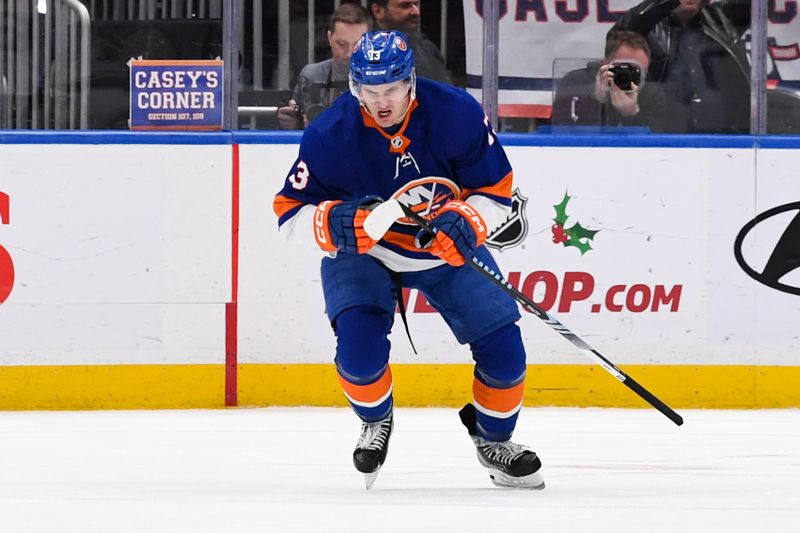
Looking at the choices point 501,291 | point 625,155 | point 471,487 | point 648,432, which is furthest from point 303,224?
point 625,155

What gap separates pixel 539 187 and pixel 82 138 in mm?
1584

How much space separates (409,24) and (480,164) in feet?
5.88

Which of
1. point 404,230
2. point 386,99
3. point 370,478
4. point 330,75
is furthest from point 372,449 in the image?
point 330,75

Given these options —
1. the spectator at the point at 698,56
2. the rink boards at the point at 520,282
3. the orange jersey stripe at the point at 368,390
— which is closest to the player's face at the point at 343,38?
the rink boards at the point at 520,282

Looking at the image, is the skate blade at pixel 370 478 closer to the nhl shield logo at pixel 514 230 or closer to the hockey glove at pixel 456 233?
the hockey glove at pixel 456 233

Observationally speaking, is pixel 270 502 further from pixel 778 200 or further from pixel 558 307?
pixel 778 200

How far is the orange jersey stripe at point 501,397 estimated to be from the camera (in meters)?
3.48

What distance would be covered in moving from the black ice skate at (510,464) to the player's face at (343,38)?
1975 mm

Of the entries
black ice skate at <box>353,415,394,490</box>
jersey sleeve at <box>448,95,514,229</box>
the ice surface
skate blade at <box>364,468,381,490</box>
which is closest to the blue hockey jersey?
jersey sleeve at <box>448,95,514,229</box>

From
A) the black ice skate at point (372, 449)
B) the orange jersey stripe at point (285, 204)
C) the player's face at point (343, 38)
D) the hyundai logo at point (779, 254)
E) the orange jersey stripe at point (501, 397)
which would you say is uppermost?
the player's face at point (343, 38)

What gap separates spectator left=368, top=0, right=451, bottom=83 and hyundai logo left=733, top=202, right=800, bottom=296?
123 cm

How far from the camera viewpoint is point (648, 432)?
4.65m

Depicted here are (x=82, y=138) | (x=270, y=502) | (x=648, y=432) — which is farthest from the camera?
(x=82, y=138)

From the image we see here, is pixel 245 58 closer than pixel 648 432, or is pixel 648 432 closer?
pixel 648 432
